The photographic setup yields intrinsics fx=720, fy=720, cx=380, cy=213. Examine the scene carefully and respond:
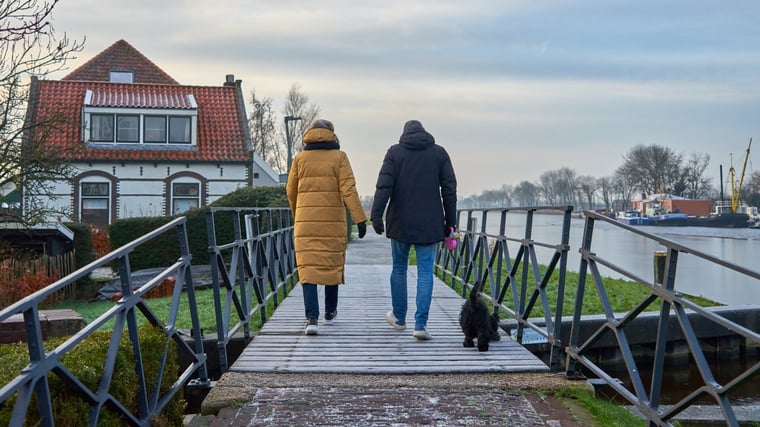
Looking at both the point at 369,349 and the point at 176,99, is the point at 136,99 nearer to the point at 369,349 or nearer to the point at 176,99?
the point at 176,99

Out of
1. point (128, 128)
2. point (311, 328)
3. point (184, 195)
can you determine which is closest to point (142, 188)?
point (184, 195)

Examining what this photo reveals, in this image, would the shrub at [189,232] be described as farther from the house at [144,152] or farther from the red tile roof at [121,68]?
the red tile roof at [121,68]

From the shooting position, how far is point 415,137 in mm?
6156

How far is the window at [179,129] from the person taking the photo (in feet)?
102

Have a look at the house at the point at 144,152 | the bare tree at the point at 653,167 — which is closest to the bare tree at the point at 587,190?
the bare tree at the point at 653,167

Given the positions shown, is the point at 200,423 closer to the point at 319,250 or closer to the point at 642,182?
the point at 319,250

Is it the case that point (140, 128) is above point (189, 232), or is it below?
above

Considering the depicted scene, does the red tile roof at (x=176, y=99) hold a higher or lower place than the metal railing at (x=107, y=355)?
higher

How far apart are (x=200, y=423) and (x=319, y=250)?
2438mm

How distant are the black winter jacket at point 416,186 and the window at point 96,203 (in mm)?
26298

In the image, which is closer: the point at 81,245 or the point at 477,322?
the point at 477,322

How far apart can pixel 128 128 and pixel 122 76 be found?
6.94 m

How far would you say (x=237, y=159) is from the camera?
100ft

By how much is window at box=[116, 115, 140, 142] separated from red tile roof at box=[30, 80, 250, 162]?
0.40 metres
